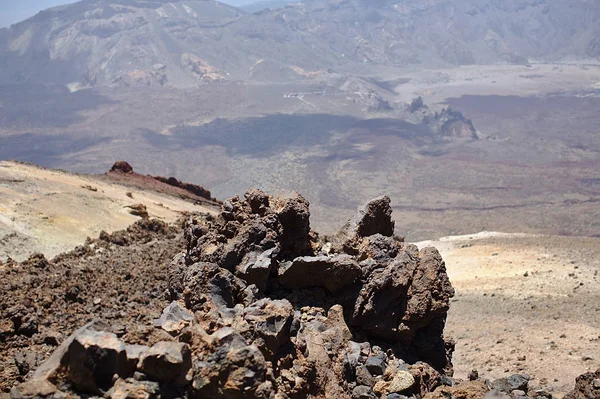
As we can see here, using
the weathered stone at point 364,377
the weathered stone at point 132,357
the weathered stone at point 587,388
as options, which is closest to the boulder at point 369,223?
the weathered stone at point 364,377

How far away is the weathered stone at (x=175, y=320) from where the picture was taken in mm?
6777

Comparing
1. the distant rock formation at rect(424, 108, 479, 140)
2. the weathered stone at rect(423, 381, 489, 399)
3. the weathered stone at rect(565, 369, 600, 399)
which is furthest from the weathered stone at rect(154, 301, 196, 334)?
the distant rock formation at rect(424, 108, 479, 140)

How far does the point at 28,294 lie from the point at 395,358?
18.8 feet

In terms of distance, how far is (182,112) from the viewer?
4336 inches

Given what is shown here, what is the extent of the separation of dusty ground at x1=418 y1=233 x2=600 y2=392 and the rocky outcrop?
2.51 meters

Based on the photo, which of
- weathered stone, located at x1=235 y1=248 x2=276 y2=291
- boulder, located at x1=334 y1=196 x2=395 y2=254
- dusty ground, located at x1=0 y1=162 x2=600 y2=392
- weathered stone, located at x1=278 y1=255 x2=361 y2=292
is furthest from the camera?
boulder, located at x1=334 y1=196 x2=395 y2=254

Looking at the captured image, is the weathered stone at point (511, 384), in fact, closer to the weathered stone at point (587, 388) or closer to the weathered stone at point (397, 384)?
the weathered stone at point (587, 388)

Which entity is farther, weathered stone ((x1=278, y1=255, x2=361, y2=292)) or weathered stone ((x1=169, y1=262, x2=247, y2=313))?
weathered stone ((x1=278, y1=255, x2=361, y2=292))

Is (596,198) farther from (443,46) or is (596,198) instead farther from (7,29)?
(7,29)

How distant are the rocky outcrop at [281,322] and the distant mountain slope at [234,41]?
12527 cm

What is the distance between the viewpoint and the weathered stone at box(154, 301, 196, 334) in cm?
678

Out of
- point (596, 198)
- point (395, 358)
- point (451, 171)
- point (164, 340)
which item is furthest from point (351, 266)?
point (451, 171)

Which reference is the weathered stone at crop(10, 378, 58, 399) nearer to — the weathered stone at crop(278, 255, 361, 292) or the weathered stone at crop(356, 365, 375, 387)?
the weathered stone at crop(356, 365, 375, 387)

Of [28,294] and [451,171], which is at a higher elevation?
[28,294]
